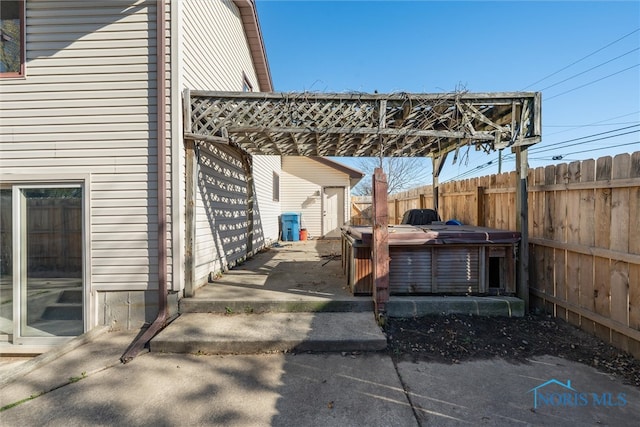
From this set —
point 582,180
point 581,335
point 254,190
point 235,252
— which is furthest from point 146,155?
point 581,335

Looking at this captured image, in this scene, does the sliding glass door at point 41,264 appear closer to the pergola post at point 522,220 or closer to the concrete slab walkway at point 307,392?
the concrete slab walkway at point 307,392

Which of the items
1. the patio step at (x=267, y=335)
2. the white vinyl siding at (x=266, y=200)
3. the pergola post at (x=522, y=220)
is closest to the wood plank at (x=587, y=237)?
the pergola post at (x=522, y=220)

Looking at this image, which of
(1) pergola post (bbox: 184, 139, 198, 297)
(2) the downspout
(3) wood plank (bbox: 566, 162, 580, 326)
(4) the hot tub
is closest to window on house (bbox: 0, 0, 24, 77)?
(2) the downspout

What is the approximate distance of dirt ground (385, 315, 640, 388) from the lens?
3.03 metres

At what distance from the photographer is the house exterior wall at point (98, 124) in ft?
13.3

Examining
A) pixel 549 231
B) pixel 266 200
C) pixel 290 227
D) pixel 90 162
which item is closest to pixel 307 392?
pixel 549 231

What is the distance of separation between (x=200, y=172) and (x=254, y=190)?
351 centimetres

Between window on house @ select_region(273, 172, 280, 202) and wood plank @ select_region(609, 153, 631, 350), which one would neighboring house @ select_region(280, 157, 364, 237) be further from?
wood plank @ select_region(609, 153, 631, 350)

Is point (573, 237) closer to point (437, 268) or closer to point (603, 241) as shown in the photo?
point (603, 241)

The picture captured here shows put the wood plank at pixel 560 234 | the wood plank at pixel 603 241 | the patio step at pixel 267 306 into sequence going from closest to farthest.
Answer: the wood plank at pixel 603 241 < the wood plank at pixel 560 234 < the patio step at pixel 267 306

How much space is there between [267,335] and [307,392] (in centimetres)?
95

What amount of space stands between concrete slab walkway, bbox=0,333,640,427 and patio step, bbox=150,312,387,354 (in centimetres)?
10

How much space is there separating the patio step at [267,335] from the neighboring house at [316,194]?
8812mm

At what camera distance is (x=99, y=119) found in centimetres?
407
